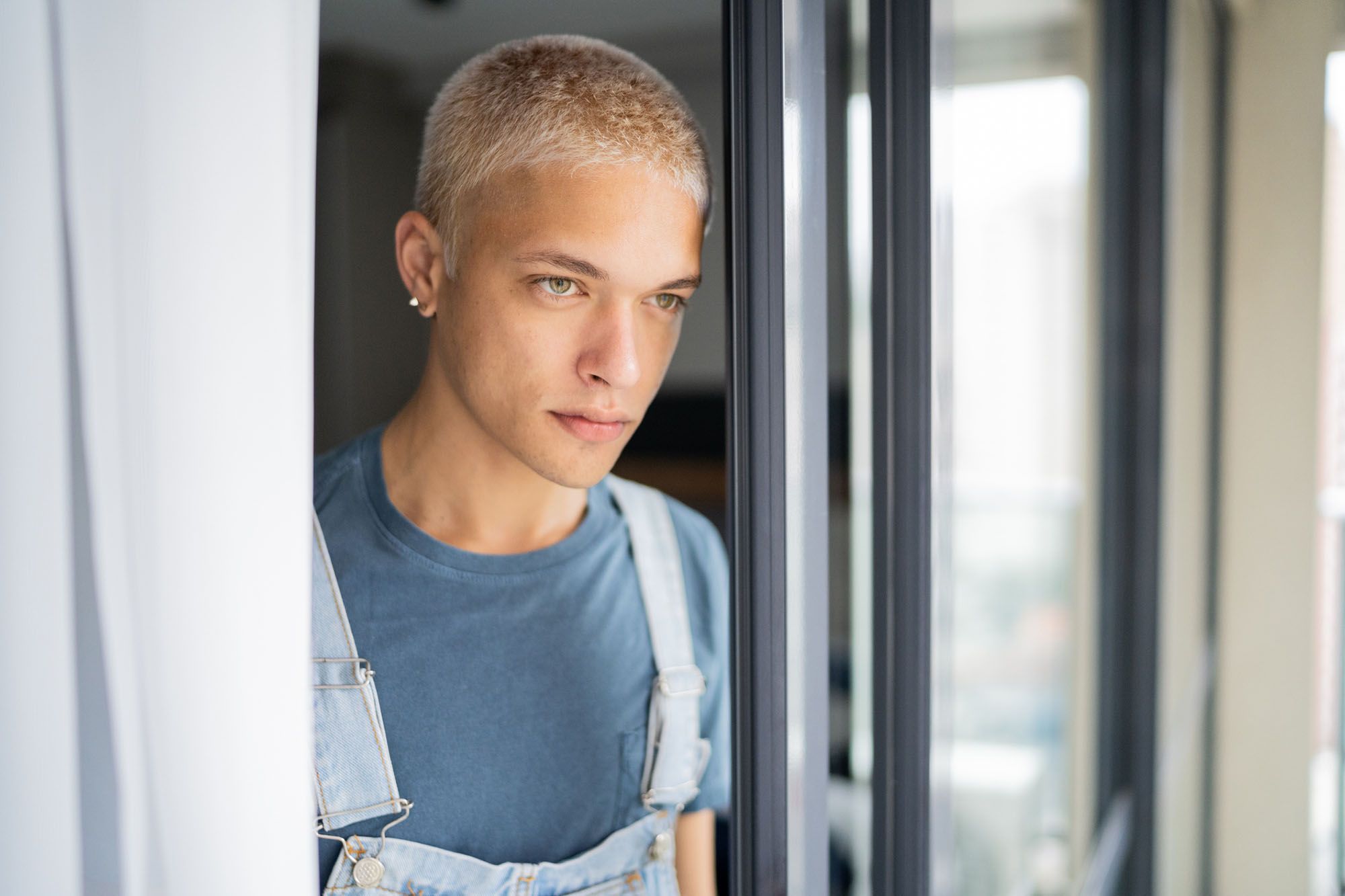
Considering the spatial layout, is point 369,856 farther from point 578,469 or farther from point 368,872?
point 578,469

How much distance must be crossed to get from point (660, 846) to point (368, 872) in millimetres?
245

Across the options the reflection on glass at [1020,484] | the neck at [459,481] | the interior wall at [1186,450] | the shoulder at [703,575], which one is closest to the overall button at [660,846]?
the shoulder at [703,575]

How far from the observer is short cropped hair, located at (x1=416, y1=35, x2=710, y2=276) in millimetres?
616

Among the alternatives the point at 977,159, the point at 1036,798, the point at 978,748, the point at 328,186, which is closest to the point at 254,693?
the point at 328,186

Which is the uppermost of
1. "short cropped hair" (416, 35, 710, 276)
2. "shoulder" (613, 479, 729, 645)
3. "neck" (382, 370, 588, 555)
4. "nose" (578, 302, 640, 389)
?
"short cropped hair" (416, 35, 710, 276)

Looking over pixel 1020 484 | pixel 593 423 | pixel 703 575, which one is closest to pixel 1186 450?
pixel 1020 484

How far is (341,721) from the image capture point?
22.8 inches

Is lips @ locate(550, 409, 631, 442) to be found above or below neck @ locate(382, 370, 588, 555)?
above

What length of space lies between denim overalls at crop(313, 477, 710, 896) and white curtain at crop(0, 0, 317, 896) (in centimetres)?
8

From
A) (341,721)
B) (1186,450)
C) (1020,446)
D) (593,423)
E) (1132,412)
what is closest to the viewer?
(341,721)

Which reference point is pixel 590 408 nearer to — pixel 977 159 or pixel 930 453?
pixel 930 453

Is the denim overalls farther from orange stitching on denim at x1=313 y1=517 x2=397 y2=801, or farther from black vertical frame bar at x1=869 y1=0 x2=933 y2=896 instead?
black vertical frame bar at x1=869 y1=0 x2=933 y2=896

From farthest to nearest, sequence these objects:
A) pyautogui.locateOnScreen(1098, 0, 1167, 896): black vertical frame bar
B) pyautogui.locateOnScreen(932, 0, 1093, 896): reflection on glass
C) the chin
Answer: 1. pyautogui.locateOnScreen(1098, 0, 1167, 896): black vertical frame bar
2. pyautogui.locateOnScreen(932, 0, 1093, 896): reflection on glass
3. the chin

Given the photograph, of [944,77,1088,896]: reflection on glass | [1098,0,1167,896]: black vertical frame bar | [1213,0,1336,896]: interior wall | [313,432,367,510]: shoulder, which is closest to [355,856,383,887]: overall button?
[313,432,367,510]: shoulder
